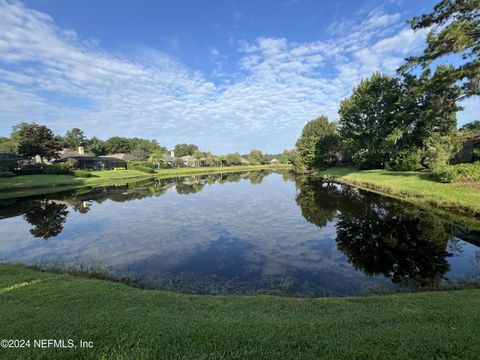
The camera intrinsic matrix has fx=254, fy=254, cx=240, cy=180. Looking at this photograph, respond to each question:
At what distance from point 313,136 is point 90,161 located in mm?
62626

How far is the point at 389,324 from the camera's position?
4371 millimetres

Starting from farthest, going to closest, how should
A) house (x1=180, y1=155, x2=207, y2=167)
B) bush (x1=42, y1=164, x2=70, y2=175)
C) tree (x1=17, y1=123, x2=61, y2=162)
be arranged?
house (x1=180, y1=155, x2=207, y2=167) → tree (x1=17, y1=123, x2=61, y2=162) → bush (x1=42, y1=164, x2=70, y2=175)

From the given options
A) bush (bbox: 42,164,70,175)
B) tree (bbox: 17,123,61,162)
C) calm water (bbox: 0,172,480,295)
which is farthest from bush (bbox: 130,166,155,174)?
calm water (bbox: 0,172,480,295)

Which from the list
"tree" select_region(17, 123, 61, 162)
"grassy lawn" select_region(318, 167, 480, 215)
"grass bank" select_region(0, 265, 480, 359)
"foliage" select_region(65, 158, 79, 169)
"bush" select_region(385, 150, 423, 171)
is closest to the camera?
"grass bank" select_region(0, 265, 480, 359)

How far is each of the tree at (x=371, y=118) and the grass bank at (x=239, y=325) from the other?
35.1m

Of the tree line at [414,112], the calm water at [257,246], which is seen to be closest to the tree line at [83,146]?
the calm water at [257,246]

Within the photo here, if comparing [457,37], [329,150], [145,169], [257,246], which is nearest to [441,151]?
[457,37]

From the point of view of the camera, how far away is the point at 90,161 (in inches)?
2827

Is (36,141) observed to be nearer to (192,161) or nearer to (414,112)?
(414,112)

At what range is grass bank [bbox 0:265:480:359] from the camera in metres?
3.63

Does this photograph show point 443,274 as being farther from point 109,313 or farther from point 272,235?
point 109,313

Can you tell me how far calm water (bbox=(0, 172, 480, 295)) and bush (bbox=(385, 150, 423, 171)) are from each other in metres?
15.7

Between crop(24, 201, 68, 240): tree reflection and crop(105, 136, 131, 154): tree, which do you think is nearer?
crop(24, 201, 68, 240): tree reflection

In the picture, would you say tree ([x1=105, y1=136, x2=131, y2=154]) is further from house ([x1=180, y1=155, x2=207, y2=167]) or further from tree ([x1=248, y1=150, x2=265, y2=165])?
tree ([x1=248, y1=150, x2=265, y2=165])
